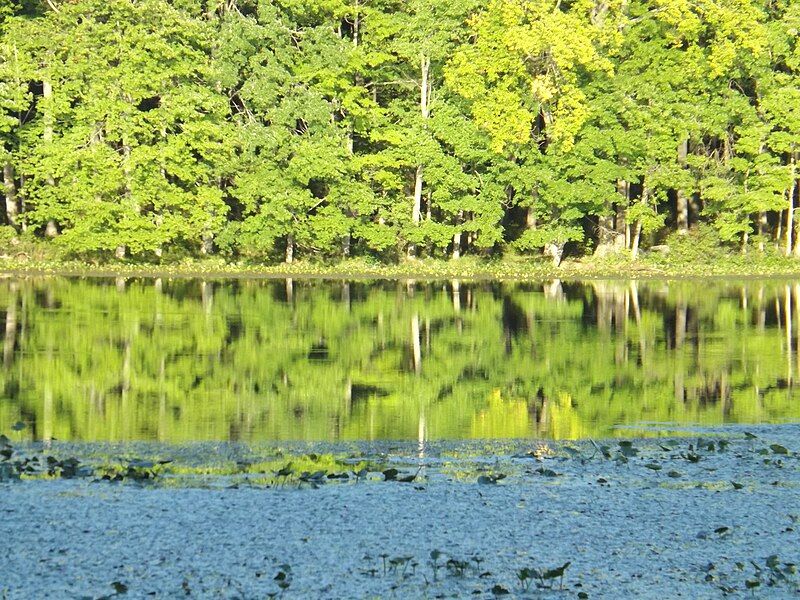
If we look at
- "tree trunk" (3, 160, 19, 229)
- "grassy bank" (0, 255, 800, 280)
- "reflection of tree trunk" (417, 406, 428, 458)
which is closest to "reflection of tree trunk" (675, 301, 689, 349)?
"reflection of tree trunk" (417, 406, 428, 458)

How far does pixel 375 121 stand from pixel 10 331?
26.7 metres

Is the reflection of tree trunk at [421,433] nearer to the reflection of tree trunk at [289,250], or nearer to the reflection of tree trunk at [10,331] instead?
the reflection of tree trunk at [10,331]

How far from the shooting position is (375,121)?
50.6 meters

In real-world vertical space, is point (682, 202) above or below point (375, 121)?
below

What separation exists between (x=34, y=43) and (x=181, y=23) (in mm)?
5819

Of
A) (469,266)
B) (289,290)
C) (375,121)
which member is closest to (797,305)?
(289,290)

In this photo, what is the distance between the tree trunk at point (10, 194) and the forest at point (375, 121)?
0.13 meters

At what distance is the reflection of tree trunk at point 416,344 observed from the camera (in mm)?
22516

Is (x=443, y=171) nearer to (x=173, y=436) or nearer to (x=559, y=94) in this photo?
(x=559, y=94)

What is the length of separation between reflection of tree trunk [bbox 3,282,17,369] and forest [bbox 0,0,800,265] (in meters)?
14.3

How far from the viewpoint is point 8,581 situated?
8.91 metres

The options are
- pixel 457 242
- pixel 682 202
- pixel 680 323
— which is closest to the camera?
pixel 680 323

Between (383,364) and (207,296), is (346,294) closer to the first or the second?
(207,296)

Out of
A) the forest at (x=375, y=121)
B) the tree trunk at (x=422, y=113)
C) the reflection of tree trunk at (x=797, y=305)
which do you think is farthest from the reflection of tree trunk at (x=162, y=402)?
the tree trunk at (x=422, y=113)
